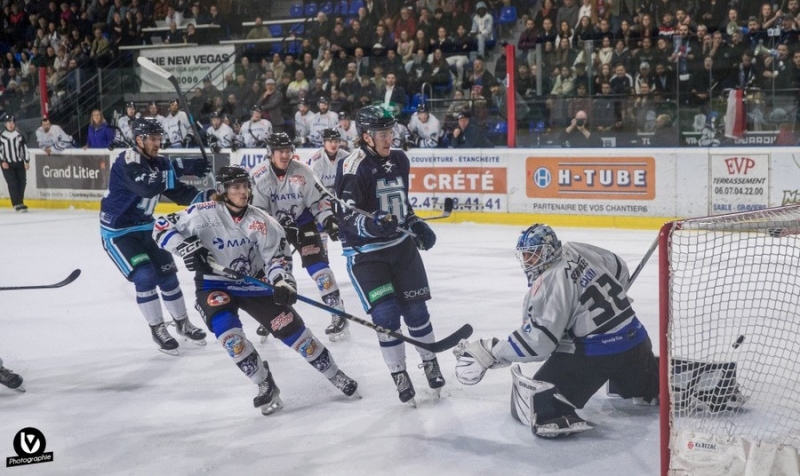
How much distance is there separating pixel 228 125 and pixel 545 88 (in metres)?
4.42

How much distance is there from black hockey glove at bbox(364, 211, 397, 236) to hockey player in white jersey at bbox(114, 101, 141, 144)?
9516mm

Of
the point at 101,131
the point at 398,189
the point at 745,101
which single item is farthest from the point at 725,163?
the point at 101,131

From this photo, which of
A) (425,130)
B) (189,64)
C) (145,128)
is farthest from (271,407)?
(189,64)

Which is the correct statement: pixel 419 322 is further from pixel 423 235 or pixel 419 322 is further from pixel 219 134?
pixel 219 134

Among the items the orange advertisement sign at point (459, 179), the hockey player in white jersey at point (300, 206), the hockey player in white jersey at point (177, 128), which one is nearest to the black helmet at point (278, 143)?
the hockey player in white jersey at point (300, 206)

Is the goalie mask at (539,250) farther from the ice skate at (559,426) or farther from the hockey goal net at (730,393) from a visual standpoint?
the ice skate at (559,426)

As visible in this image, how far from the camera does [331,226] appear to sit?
580 cm

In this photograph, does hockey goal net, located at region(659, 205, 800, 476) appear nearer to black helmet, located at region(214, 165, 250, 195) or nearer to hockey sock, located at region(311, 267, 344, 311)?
black helmet, located at region(214, 165, 250, 195)

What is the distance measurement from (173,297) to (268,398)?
170cm

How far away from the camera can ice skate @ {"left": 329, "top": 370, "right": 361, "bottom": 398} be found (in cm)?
452

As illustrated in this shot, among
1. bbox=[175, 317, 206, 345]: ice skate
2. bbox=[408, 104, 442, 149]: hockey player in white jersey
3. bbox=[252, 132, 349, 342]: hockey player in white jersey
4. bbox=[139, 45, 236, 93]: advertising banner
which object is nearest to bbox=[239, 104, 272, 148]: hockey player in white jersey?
bbox=[139, 45, 236, 93]: advertising banner

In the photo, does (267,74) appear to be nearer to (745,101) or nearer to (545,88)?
(545,88)

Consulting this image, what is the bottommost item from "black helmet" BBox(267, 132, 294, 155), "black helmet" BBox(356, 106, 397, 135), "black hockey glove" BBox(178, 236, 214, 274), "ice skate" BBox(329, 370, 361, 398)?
"ice skate" BBox(329, 370, 361, 398)

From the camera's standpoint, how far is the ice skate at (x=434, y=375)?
4520 millimetres
